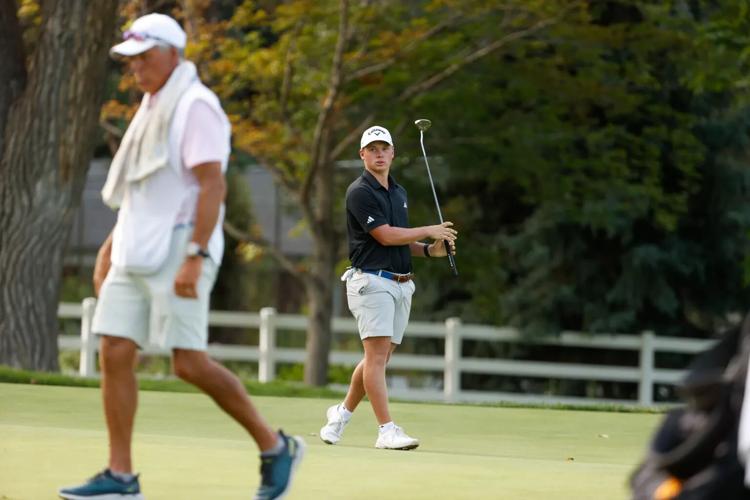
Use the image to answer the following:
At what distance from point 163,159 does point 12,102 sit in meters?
11.6

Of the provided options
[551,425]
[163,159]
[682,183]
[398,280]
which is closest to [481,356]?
[682,183]

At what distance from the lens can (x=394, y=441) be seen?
365 inches

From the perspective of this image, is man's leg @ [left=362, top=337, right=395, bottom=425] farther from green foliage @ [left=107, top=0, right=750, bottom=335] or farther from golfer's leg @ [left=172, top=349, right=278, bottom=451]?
green foliage @ [left=107, top=0, right=750, bottom=335]

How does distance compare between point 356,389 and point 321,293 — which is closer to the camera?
point 356,389

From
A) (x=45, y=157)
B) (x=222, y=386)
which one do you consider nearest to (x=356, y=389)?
(x=222, y=386)

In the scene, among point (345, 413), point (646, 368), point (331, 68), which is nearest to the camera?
point (345, 413)

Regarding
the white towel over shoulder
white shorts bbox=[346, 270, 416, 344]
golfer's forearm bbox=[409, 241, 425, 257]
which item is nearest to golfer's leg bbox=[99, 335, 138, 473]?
the white towel over shoulder

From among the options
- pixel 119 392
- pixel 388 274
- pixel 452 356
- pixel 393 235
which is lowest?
pixel 452 356

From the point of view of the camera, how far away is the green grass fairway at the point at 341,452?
7.19 m

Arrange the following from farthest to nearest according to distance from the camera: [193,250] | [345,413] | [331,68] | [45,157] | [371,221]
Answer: [331,68], [45,157], [345,413], [371,221], [193,250]

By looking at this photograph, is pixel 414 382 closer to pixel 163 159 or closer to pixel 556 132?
pixel 556 132

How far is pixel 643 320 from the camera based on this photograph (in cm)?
2531

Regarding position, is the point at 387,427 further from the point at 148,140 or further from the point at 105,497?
the point at 148,140

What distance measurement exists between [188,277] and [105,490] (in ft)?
2.81
